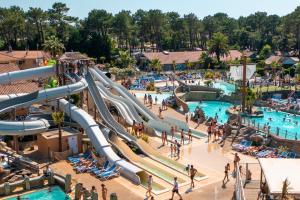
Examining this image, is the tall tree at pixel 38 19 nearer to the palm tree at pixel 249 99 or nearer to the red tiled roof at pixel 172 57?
the red tiled roof at pixel 172 57

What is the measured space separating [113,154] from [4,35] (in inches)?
2395

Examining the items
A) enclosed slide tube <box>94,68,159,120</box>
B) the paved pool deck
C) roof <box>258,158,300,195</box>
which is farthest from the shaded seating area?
enclosed slide tube <box>94,68,159,120</box>

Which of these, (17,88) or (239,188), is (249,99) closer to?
(17,88)

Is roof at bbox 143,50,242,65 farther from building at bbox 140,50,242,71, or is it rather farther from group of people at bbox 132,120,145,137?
group of people at bbox 132,120,145,137

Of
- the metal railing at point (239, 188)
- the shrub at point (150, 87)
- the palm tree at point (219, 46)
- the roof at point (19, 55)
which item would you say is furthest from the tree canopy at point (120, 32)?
the metal railing at point (239, 188)

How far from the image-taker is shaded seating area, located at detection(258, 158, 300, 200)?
40.9ft

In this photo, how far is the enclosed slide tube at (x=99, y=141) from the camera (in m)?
21.6

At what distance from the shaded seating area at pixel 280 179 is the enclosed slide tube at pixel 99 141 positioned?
821cm

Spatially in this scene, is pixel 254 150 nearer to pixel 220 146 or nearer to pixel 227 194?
pixel 220 146

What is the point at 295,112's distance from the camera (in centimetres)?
4053

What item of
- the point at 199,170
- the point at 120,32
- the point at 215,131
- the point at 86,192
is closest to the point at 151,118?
the point at 215,131

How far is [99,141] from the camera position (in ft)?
81.2

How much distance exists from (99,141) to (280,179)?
1374cm

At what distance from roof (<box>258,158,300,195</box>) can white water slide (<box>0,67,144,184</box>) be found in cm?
851
